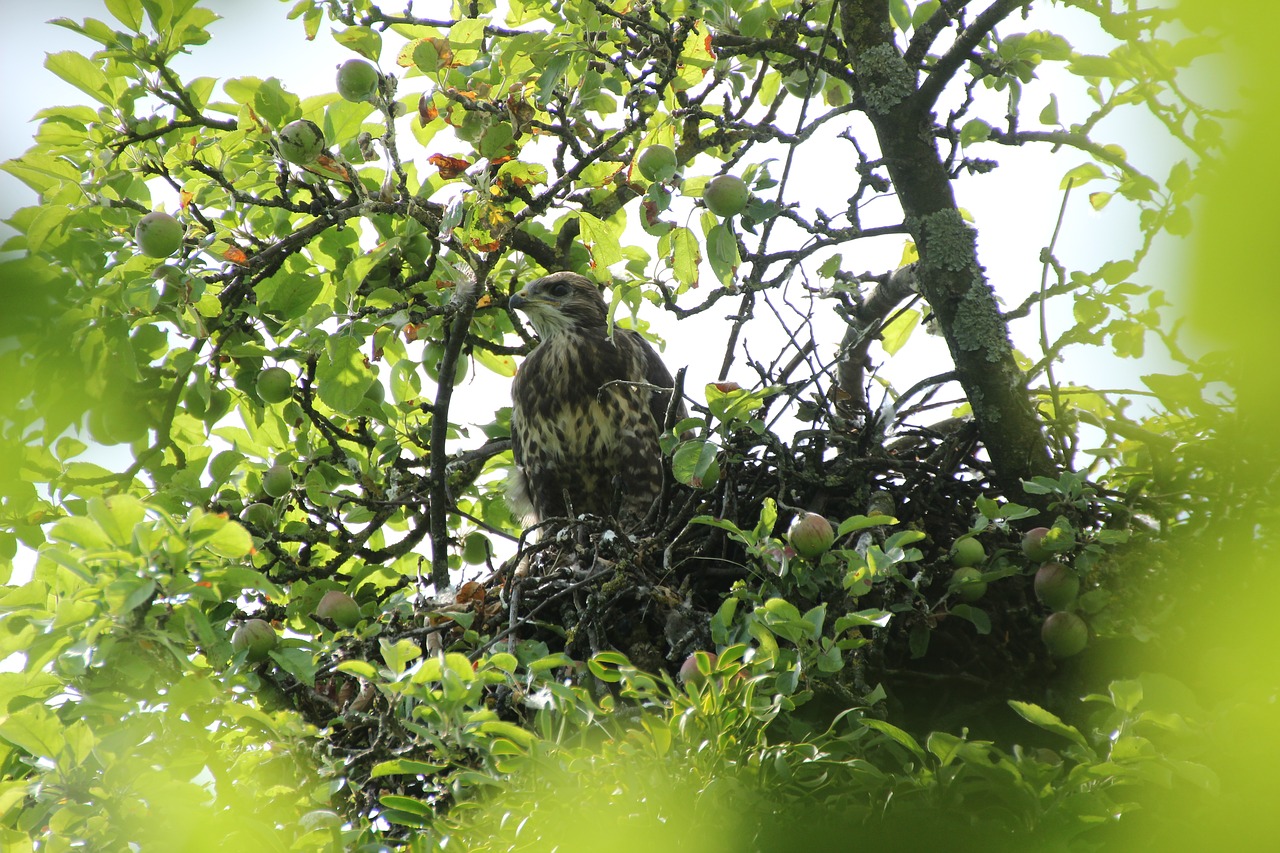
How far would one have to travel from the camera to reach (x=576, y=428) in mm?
4539

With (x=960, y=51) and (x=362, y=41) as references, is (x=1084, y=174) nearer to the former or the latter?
(x=960, y=51)

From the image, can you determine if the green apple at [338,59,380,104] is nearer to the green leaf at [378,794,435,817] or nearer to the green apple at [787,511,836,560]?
the green apple at [787,511,836,560]

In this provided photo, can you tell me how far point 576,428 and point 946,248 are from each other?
201 centimetres

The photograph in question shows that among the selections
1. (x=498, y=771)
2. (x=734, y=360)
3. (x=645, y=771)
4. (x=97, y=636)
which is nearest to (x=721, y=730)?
(x=645, y=771)

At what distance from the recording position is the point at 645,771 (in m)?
1.72

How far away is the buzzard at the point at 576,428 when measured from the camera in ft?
14.8

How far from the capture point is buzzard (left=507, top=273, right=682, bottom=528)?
14.8 feet

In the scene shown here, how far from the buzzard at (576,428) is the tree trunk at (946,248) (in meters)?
1.75

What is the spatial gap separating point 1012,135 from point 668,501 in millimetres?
1497

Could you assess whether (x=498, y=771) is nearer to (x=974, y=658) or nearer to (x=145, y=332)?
(x=974, y=658)

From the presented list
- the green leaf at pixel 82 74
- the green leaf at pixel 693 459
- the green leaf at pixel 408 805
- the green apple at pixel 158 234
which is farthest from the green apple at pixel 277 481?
the green leaf at pixel 408 805

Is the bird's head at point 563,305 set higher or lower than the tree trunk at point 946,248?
higher

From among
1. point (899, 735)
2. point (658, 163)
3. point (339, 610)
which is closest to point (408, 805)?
point (899, 735)

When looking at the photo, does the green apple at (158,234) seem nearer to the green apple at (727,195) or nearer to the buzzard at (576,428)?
the green apple at (727,195)
